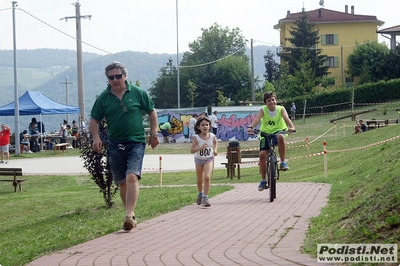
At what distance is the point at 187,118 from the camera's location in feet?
158

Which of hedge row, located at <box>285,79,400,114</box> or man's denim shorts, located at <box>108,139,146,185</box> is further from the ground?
hedge row, located at <box>285,79,400,114</box>

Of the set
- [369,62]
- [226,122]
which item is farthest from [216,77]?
[226,122]

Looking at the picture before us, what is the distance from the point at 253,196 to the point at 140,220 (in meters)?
3.71

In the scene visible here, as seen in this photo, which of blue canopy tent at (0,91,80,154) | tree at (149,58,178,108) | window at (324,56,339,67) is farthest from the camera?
tree at (149,58,178,108)

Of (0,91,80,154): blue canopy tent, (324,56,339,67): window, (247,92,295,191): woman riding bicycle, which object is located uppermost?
(324,56,339,67): window

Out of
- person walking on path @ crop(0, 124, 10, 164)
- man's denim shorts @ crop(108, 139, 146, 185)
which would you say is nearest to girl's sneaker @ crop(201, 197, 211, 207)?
man's denim shorts @ crop(108, 139, 146, 185)

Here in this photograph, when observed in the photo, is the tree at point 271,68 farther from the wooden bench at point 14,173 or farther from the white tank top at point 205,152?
the white tank top at point 205,152

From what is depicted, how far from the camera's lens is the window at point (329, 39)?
339 ft

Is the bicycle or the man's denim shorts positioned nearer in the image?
the man's denim shorts

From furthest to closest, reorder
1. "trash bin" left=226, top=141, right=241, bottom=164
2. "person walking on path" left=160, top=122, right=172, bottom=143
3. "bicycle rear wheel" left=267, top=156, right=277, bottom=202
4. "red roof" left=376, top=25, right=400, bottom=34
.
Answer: "red roof" left=376, top=25, right=400, bottom=34 < "person walking on path" left=160, top=122, right=172, bottom=143 < "trash bin" left=226, top=141, right=241, bottom=164 < "bicycle rear wheel" left=267, top=156, right=277, bottom=202

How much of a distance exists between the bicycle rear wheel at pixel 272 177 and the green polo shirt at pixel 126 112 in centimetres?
328

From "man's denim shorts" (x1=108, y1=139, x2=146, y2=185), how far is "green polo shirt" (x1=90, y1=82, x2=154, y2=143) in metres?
0.08

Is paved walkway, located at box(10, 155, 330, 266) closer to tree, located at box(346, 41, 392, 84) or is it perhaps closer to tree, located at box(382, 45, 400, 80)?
tree, located at box(382, 45, 400, 80)

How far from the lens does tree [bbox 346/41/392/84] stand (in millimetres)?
84938
